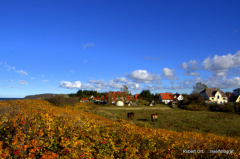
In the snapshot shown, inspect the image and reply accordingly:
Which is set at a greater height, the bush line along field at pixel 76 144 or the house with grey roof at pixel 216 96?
the house with grey roof at pixel 216 96

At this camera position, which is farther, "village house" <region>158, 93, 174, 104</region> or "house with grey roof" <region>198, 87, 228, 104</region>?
"village house" <region>158, 93, 174, 104</region>

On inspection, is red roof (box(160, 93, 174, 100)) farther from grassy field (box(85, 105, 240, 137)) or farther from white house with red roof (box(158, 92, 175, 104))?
grassy field (box(85, 105, 240, 137))

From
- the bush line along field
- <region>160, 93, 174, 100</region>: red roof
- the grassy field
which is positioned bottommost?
the grassy field

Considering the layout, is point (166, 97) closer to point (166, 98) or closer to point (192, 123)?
point (166, 98)

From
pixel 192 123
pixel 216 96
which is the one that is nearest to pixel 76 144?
pixel 192 123

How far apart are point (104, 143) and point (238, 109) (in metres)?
45.3

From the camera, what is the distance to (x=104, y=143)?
180 inches

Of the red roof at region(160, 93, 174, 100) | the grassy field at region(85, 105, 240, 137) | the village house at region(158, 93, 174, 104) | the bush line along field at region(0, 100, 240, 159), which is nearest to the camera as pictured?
the bush line along field at region(0, 100, 240, 159)

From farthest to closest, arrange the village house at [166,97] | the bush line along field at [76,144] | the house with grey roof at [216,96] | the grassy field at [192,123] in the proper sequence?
the village house at [166,97] < the house with grey roof at [216,96] < the grassy field at [192,123] < the bush line along field at [76,144]

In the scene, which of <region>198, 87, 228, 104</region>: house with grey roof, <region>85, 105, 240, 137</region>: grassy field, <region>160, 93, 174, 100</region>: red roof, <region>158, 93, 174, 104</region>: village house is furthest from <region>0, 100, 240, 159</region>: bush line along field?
<region>160, 93, 174, 100</region>: red roof

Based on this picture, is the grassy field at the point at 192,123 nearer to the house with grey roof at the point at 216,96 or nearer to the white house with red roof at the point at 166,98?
the house with grey roof at the point at 216,96

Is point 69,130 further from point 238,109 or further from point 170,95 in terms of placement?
point 170,95

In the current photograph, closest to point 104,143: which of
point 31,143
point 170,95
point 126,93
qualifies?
point 31,143

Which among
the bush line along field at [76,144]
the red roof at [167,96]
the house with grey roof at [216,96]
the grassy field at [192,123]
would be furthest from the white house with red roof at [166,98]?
the bush line along field at [76,144]
